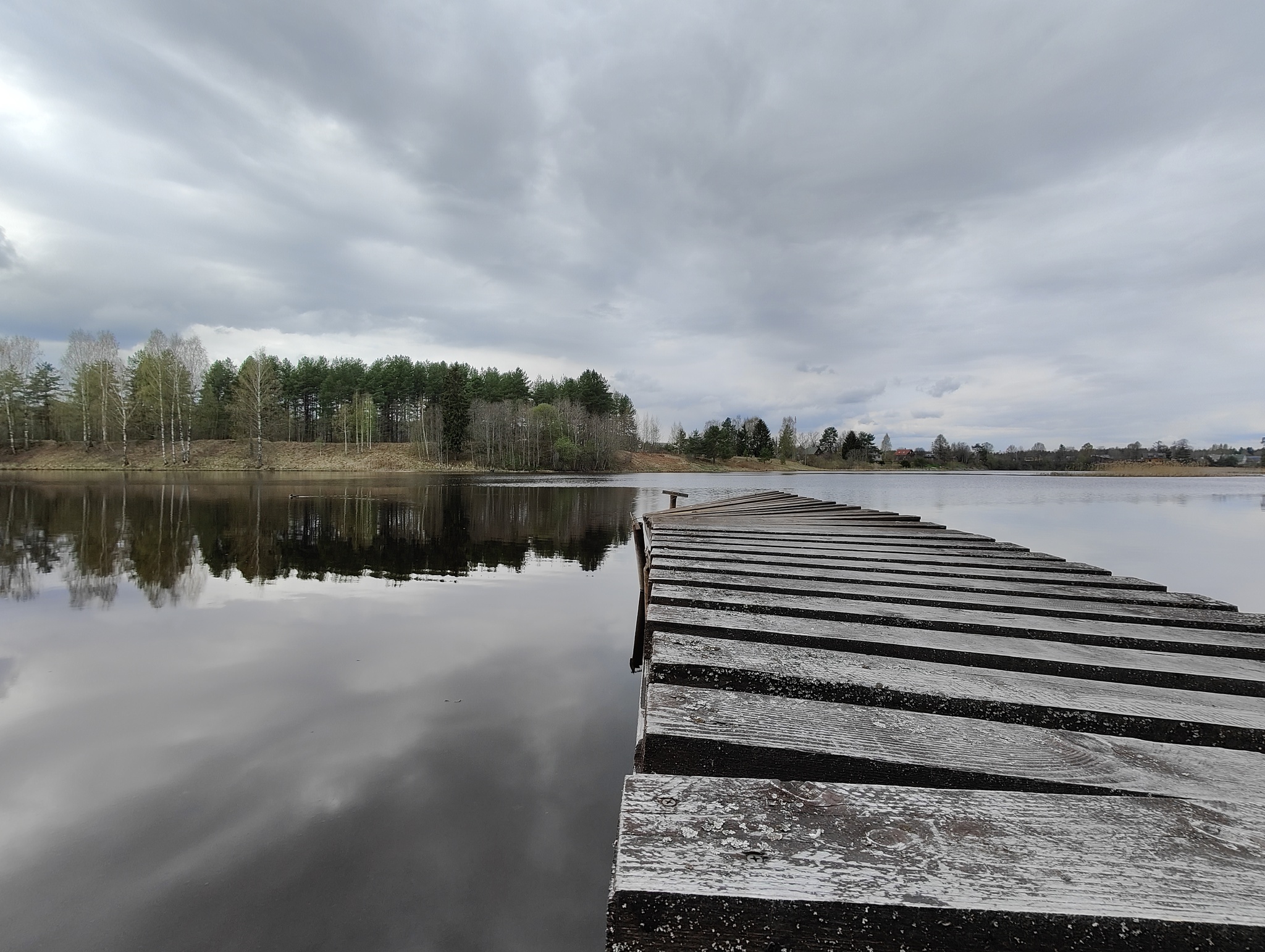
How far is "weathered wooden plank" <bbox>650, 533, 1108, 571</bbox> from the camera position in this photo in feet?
19.5

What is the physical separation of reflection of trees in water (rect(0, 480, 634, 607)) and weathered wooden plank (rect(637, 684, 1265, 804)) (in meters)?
10.1

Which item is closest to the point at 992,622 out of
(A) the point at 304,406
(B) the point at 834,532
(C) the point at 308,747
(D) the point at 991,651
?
(D) the point at 991,651

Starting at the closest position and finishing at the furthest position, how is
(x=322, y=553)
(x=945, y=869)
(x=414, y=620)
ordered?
(x=945, y=869) → (x=414, y=620) → (x=322, y=553)

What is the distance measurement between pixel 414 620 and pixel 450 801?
4654 millimetres

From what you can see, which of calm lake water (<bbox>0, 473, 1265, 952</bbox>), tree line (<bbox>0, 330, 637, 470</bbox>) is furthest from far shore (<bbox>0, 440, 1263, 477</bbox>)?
calm lake water (<bbox>0, 473, 1265, 952</bbox>)

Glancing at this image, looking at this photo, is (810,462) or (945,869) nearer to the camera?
(945,869)

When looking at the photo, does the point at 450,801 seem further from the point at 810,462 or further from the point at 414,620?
the point at 810,462

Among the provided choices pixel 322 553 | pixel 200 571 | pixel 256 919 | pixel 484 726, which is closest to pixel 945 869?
pixel 256 919

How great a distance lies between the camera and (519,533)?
18453mm

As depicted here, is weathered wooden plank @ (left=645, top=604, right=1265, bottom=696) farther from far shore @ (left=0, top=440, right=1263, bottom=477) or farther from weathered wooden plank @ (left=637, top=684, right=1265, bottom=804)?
far shore @ (left=0, top=440, right=1263, bottom=477)

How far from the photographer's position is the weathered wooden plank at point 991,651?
2691 mm

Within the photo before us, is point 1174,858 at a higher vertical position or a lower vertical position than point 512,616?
higher

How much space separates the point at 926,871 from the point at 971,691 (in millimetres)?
1384

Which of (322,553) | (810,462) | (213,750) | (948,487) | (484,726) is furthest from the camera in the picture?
(810,462)
